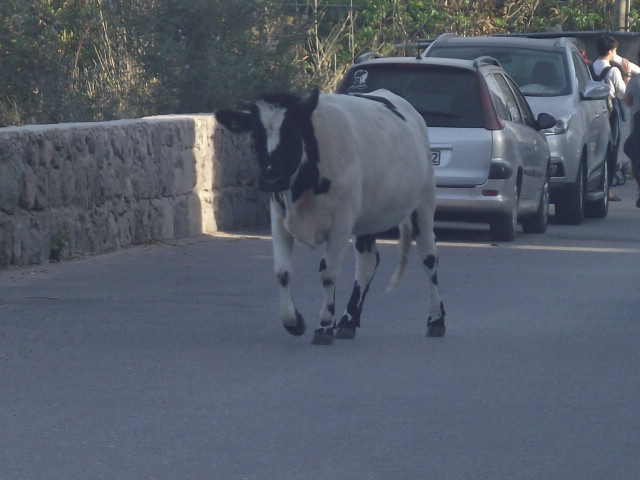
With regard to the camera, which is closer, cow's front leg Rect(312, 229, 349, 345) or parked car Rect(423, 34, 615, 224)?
cow's front leg Rect(312, 229, 349, 345)

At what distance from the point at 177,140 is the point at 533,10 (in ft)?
64.5

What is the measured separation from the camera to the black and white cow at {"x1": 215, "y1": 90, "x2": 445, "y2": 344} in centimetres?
839

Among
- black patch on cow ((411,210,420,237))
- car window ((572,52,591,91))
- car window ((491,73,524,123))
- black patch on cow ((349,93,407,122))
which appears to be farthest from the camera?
car window ((572,52,591,91))

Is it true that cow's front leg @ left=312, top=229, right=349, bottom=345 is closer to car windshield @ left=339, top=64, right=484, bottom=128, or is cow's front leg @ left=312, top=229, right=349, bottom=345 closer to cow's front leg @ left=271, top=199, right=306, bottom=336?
cow's front leg @ left=271, top=199, right=306, bottom=336

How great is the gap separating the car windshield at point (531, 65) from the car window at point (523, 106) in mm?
1474

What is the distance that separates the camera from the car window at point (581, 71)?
57.6 feet

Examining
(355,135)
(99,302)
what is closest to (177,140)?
(99,302)

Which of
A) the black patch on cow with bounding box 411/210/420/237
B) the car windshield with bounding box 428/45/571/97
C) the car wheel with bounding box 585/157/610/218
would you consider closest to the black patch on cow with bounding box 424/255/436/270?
the black patch on cow with bounding box 411/210/420/237

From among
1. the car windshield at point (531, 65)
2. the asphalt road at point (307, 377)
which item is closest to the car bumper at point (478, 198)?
the asphalt road at point (307, 377)

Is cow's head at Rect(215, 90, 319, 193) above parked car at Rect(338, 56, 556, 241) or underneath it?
above

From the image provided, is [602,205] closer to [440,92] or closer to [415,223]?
[440,92]

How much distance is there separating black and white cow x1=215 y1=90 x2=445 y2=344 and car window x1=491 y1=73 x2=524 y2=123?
5.42 meters

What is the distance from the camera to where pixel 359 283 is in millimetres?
9281

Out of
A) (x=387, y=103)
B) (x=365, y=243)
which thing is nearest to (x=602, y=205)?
(x=387, y=103)
